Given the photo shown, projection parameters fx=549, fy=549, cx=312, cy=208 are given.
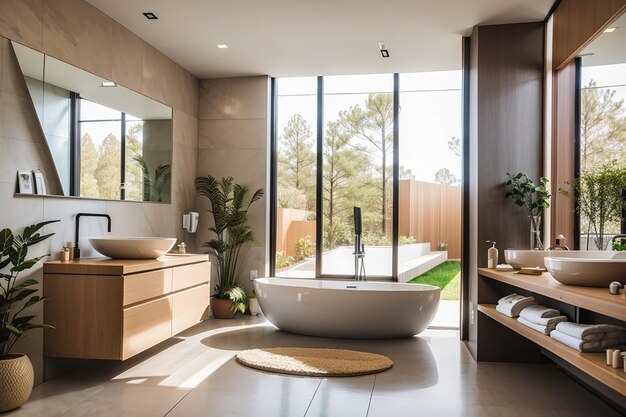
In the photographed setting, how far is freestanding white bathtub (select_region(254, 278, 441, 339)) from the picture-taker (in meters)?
4.86

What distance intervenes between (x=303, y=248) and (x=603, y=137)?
367cm

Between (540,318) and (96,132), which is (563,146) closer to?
(540,318)

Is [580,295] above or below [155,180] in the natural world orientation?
below

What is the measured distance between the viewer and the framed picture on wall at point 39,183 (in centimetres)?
371

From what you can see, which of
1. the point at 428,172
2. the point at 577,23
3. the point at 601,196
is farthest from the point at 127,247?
the point at 577,23

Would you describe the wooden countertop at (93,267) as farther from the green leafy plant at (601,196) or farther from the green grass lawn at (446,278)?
the green grass lawn at (446,278)

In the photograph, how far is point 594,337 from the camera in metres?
2.57

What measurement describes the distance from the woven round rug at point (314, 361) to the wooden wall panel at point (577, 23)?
2659 mm

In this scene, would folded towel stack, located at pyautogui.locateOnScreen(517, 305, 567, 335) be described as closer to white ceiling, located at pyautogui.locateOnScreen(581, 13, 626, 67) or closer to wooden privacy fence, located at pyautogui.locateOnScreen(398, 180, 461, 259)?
white ceiling, located at pyautogui.locateOnScreen(581, 13, 626, 67)

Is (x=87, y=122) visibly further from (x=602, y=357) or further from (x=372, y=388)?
(x=602, y=357)

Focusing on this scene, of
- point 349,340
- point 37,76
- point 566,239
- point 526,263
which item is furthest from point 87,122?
point 566,239

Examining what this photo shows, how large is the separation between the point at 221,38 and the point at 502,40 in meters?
2.53

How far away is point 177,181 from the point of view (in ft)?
19.7

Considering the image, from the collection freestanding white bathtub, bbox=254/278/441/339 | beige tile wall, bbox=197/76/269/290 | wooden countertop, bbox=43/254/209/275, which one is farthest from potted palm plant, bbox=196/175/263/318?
wooden countertop, bbox=43/254/209/275
